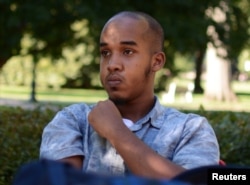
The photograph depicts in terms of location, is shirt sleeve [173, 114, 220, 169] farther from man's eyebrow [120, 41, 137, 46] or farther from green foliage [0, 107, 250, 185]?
green foliage [0, 107, 250, 185]

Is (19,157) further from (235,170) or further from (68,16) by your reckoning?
(68,16)

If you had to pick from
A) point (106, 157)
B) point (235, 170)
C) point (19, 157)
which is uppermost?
point (235, 170)

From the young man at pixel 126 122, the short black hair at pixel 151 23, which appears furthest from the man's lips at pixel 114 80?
the short black hair at pixel 151 23

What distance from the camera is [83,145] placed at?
261cm

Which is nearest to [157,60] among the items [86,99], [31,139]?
[31,139]

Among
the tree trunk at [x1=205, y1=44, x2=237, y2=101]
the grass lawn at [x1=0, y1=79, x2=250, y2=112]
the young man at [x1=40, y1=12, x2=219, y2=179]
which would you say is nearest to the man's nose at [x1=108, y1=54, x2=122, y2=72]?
the young man at [x1=40, y1=12, x2=219, y2=179]

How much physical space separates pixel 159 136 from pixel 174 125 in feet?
0.25

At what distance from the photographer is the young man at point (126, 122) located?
251 centimetres

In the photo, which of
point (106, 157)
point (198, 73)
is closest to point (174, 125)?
point (106, 157)

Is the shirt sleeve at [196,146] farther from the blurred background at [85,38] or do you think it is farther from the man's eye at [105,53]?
the blurred background at [85,38]

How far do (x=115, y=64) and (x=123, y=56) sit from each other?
0.04 metres

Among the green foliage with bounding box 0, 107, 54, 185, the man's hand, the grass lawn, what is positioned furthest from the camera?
the grass lawn

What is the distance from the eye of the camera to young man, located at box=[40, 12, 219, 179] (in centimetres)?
251

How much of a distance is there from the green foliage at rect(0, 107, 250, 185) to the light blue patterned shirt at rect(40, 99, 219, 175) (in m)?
1.72
